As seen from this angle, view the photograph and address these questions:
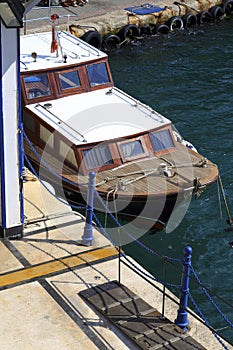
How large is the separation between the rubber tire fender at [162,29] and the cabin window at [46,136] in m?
14.0

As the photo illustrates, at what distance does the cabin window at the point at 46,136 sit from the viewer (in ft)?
56.4

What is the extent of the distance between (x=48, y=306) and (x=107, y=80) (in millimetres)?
8324

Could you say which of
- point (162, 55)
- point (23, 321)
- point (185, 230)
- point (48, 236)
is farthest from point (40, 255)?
point (162, 55)

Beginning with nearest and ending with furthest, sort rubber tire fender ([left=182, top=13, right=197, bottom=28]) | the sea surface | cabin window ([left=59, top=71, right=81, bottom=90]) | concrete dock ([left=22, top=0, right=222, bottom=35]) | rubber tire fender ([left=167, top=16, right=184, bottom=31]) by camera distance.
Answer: the sea surface, cabin window ([left=59, top=71, right=81, bottom=90]), concrete dock ([left=22, top=0, right=222, bottom=35]), rubber tire fender ([left=167, top=16, right=184, bottom=31]), rubber tire fender ([left=182, top=13, right=197, bottom=28])

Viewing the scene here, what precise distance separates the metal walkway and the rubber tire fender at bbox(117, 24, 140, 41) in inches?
728

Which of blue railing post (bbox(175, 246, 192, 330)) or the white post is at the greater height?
the white post

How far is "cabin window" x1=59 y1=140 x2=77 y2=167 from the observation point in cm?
1662

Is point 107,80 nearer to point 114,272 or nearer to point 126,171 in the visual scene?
point 126,171

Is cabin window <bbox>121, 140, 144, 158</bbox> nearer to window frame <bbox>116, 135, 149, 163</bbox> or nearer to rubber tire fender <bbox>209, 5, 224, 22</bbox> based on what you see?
window frame <bbox>116, 135, 149, 163</bbox>

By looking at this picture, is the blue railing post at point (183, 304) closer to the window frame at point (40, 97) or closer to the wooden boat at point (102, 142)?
the wooden boat at point (102, 142)

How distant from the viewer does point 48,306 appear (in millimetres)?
11820

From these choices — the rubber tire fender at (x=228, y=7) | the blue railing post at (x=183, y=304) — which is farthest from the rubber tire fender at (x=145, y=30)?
the blue railing post at (x=183, y=304)

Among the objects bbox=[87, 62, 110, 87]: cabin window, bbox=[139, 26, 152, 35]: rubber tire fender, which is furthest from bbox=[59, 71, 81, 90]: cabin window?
bbox=[139, 26, 152, 35]: rubber tire fender

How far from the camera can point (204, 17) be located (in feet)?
105
